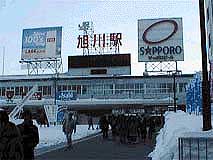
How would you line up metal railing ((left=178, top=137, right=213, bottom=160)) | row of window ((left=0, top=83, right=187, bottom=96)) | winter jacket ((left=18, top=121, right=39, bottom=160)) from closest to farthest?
winter jacket ((left=18, top=121, right=39, bottom=160)), metal railing ((left=178, top=137, right=213, bottom=160)), row of window ((left=0, top=83, right=187, bottom=96))

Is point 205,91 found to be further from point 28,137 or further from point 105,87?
point 105,87

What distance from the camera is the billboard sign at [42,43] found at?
72938 millimetres

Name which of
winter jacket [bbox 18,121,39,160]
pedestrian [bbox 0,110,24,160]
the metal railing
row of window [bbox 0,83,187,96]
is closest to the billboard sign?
row of window [bbox 0,83,187,96]

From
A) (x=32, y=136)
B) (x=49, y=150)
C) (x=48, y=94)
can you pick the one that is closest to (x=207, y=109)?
(x=32, y=136)

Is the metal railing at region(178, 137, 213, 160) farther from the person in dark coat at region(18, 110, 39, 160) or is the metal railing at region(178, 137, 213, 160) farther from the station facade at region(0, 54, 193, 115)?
the station facade at region(0, 54, 193, 115)

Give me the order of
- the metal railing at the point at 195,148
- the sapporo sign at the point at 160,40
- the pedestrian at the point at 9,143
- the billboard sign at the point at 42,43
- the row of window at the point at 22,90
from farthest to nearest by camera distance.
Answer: the row of window at the point at 22,90
the billboard sign at the point at 42,43
the sapporo sign at the point at 160,40
the metal railing at the point at 195,148
the pedestrian at the point at 9,143

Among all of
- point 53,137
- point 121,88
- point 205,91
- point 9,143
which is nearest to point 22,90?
point 121,88

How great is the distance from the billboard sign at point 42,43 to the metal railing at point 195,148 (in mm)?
64395

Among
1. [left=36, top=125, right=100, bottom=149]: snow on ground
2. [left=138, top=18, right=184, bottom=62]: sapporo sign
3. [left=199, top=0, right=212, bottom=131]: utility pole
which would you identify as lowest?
[left=36, top=125, right=100, bottom=149]: snow on ground

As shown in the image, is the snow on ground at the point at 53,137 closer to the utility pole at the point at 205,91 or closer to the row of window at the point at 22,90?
the utility pole at the point at 205,91

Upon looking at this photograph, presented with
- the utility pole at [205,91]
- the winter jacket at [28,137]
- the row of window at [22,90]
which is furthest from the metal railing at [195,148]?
the row of window at [22,90]

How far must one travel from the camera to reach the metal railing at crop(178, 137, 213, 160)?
9156mm

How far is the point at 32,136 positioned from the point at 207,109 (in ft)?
18.5

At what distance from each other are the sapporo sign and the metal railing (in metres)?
46.3
